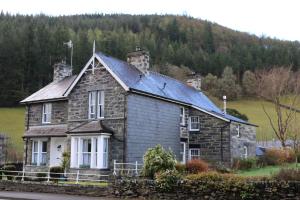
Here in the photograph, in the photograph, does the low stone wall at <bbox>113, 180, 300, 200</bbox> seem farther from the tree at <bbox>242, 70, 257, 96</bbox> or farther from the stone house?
the tree at <bbox>242, 70, 257, 96</bbox>

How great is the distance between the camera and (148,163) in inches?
829

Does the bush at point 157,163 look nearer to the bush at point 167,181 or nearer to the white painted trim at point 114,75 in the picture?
the bush at point 167,181

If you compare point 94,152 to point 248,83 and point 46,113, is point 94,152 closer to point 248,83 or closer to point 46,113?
point 46,113

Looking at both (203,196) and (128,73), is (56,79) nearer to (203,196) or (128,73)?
(128,73)

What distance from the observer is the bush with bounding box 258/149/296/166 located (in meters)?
37.0

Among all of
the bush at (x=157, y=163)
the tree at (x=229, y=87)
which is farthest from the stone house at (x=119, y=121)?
the tree at (x=229, y=87)

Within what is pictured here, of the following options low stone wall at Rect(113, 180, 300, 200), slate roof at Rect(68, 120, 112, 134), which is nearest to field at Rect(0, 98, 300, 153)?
slate roof at Rect(68, 120, 112, 134)

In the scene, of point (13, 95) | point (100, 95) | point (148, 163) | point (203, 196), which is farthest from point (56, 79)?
point (13, 95)

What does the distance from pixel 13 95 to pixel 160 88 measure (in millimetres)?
51813

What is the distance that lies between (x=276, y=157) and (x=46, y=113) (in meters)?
21.2

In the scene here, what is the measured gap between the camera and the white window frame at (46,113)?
34.3m

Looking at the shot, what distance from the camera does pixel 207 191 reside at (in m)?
17.9

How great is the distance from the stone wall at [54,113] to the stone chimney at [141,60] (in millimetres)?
6468

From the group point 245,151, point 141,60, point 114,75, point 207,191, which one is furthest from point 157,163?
point 245,151
